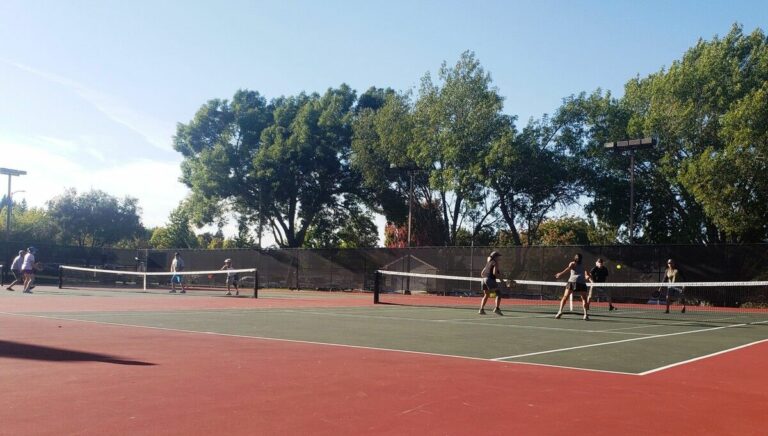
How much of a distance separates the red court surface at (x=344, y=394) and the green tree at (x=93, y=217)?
64330mm

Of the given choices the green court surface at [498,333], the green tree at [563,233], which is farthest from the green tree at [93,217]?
the green court surface at [498,333]

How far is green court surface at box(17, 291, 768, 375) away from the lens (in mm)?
9609

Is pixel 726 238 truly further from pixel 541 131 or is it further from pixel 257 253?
pixel 257 253

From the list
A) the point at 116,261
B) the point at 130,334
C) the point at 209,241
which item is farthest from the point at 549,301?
the point at 209,241

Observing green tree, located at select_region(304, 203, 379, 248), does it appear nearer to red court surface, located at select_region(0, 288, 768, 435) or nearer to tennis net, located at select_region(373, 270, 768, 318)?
tennis net, located at select_region(373, 270, 768, 318)

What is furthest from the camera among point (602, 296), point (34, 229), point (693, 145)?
point (34, 229)

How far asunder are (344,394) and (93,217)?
69.1 m

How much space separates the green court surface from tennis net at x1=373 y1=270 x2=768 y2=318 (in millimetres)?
5482

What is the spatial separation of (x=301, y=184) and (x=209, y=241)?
153 feet

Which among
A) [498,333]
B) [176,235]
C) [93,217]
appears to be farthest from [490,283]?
[176,235]

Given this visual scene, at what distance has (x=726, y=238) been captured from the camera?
35688 mm

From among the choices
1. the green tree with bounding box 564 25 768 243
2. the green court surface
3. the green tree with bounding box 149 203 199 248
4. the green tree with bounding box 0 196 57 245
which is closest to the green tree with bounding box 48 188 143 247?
the green tree with bounding box 0 196 57 245

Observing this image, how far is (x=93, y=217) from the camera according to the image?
69.2 m

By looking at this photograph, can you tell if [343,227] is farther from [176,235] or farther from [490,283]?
[176,235]
